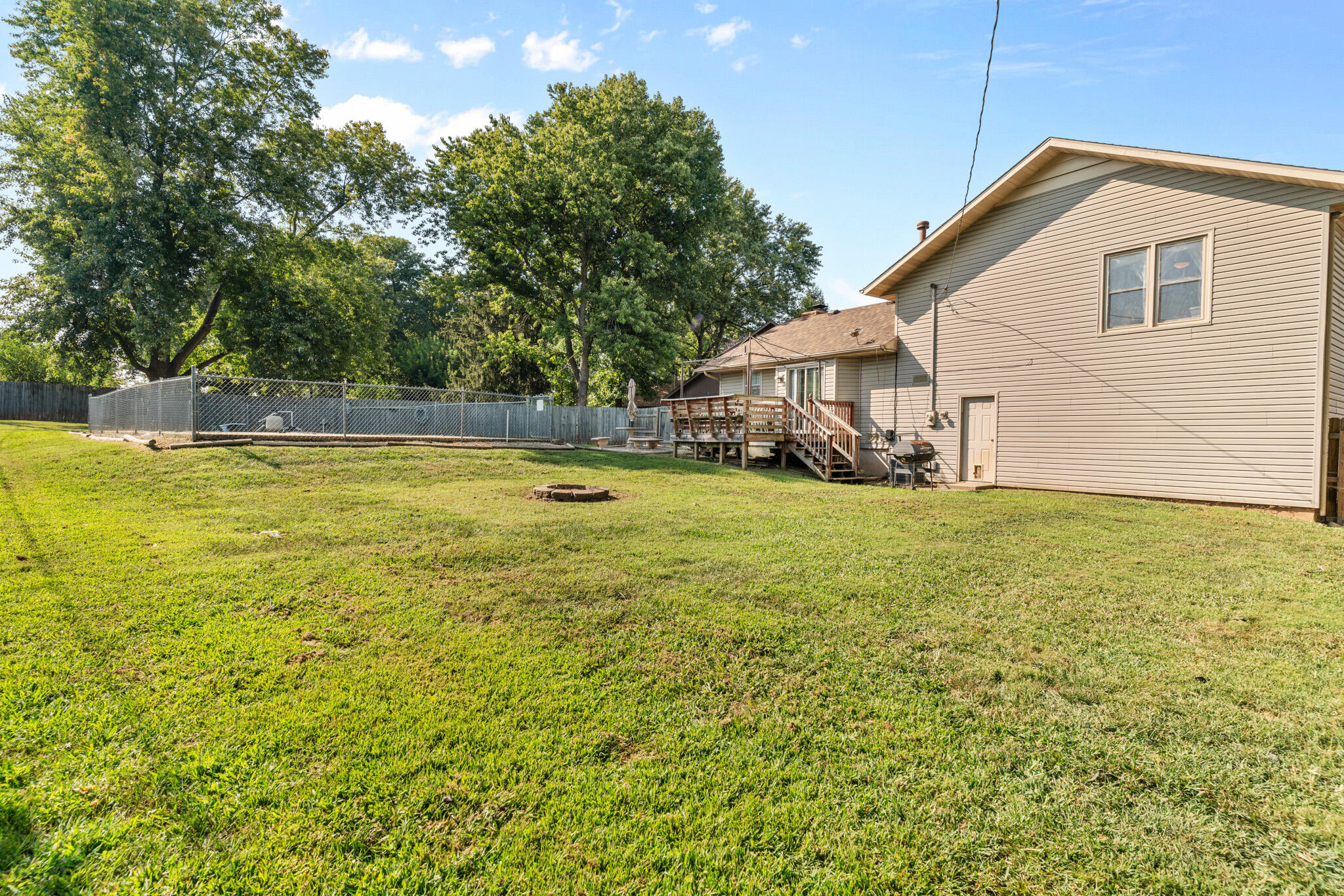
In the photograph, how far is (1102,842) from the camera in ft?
7.44

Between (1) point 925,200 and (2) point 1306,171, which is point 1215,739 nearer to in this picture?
(1) point 925,200

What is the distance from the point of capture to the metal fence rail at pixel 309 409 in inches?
510

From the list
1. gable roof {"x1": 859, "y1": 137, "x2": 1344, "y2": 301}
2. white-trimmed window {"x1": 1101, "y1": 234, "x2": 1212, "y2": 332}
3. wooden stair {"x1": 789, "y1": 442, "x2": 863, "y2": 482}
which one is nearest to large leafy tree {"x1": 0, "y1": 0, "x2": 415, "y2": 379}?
wooden stair {"x1": 789, "y1": 442, "x2": 863, "y2": 482}

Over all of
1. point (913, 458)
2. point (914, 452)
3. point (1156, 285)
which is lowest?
point (913, 458)

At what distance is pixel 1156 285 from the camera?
35.8 ft

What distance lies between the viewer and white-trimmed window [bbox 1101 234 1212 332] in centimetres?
1044

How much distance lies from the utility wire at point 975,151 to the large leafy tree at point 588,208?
12177 mm

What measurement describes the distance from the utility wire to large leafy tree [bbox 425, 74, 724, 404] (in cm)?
1218

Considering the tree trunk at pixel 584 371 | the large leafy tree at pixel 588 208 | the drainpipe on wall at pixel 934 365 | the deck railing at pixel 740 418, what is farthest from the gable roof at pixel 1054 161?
the tree trunk at pixel 584 371

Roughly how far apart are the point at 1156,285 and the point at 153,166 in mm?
30498

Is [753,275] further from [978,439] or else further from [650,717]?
[650,717]

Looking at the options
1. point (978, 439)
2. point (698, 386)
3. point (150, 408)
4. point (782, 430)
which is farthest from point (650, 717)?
point (698, 386)

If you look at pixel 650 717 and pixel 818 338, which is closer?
pixel 650 717

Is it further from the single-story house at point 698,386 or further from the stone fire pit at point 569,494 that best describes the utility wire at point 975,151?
the single-story house at point 698,386
